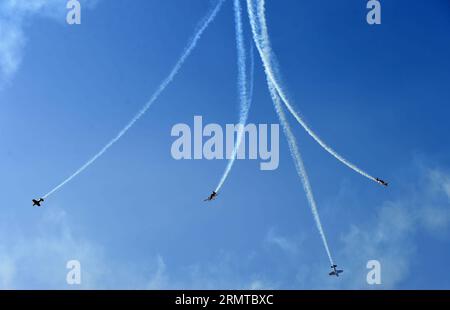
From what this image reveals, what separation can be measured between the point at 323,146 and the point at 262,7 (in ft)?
45.5

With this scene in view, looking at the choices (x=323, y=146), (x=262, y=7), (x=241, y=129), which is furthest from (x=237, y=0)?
(x=323, y=146)
